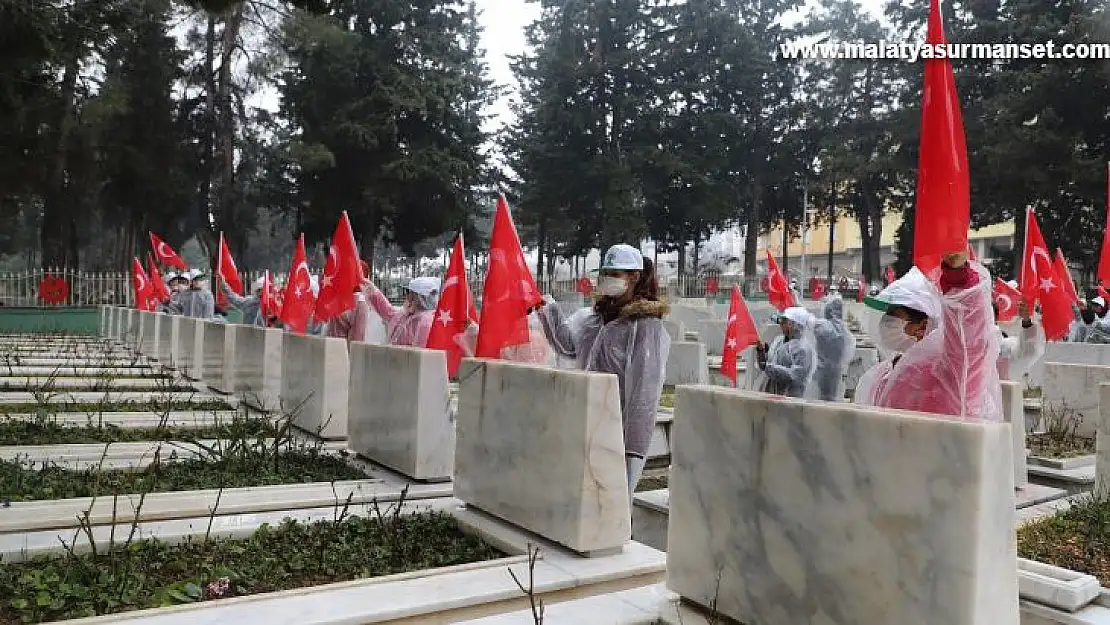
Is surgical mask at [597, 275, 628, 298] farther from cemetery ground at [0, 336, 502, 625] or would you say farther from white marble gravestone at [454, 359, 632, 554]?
cemetery ground at [0, 336, 502, 625]

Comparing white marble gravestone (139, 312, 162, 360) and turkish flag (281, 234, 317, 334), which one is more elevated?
turkish flag (281, 234, 317, 334)

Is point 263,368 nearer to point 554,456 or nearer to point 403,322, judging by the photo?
point 403,322

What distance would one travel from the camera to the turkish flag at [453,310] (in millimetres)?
6965

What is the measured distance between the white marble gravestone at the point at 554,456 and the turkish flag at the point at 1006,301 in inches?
274

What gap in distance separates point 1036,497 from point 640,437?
3.17m

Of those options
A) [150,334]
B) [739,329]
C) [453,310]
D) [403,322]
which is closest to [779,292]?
[739,329]

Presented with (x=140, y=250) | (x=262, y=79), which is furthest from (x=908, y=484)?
(x=140, y=250)

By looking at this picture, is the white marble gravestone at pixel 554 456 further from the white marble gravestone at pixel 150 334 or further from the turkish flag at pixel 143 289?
the turkish flag at pixel 143 289

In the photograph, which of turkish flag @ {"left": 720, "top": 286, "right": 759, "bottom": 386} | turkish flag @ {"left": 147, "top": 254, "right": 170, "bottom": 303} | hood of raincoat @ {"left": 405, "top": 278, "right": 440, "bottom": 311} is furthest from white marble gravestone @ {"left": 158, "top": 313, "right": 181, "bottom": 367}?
turkish flag @ {"left": 720, "top": 286, "right": 759, "bottom": 386}

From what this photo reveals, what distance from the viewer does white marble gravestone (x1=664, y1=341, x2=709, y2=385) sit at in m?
12.3

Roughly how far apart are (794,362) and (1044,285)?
165 inches

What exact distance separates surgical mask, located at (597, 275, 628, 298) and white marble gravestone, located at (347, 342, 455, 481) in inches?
50.8

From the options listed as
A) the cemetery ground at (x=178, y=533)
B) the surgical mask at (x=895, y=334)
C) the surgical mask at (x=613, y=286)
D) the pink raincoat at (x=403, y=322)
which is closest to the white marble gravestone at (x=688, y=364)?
the pink raincoat at (x=403, y=322)

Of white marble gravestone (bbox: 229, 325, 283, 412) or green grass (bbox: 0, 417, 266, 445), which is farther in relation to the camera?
white marble gravestone (bbox: 229, 325, 283, 412)
